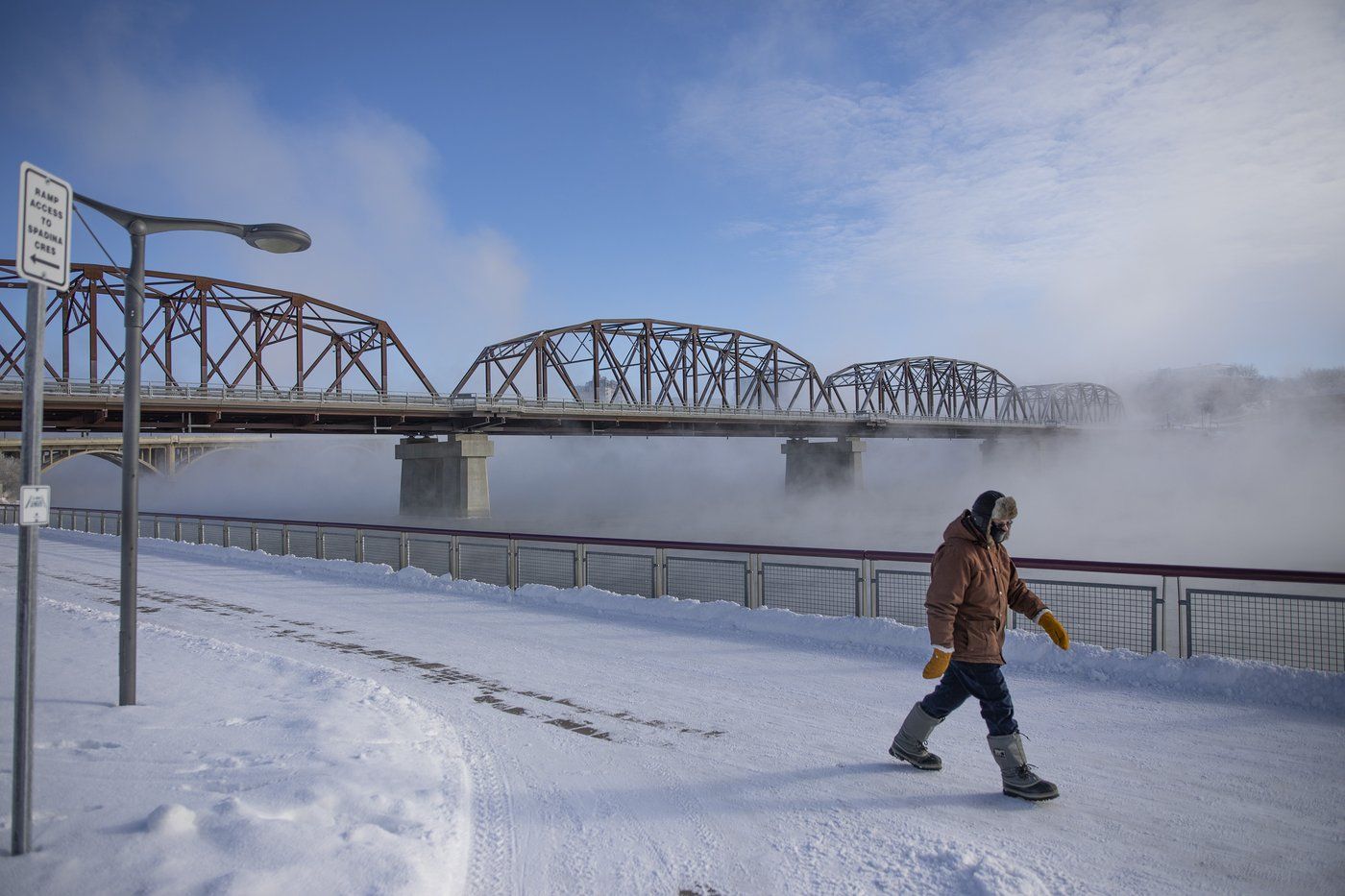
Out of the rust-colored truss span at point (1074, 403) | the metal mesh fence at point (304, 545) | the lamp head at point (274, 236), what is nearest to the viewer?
the lamp head at point (274, 236)

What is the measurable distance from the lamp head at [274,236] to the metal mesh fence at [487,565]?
8782mm

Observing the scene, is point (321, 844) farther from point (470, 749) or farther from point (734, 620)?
point (734, 620)

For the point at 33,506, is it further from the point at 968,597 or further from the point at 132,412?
the point at 968,597

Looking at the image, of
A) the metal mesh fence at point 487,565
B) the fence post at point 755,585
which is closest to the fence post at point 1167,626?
the fence post at point 755,585

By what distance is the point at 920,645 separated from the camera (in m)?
8.91

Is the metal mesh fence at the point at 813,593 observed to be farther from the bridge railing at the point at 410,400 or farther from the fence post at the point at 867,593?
the bridge railing at the point at 410,400

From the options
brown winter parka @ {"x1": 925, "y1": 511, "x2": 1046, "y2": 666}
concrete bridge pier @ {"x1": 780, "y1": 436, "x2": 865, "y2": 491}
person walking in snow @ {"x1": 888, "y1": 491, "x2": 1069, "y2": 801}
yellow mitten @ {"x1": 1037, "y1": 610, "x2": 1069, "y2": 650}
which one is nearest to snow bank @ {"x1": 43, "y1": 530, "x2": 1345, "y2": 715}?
yellow mitten @ {"x1": 1037, "y1": 610, "x2": 1069, "y2": 650}

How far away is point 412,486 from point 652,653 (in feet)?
175

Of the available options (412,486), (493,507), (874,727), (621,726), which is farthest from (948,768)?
(493,507)

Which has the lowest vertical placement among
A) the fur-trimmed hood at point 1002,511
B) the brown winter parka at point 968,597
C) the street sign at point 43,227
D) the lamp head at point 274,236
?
the brown winter parka at point 968,597

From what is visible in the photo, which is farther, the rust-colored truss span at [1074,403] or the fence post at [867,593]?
the rust-colored truss span at [1074,403]

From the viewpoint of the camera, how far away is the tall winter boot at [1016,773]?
4816 mm

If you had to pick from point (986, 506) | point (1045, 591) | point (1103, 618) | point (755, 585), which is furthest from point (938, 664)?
point (1045, 591)

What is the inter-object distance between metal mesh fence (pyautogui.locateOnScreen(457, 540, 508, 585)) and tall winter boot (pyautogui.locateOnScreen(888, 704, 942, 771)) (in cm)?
1157
